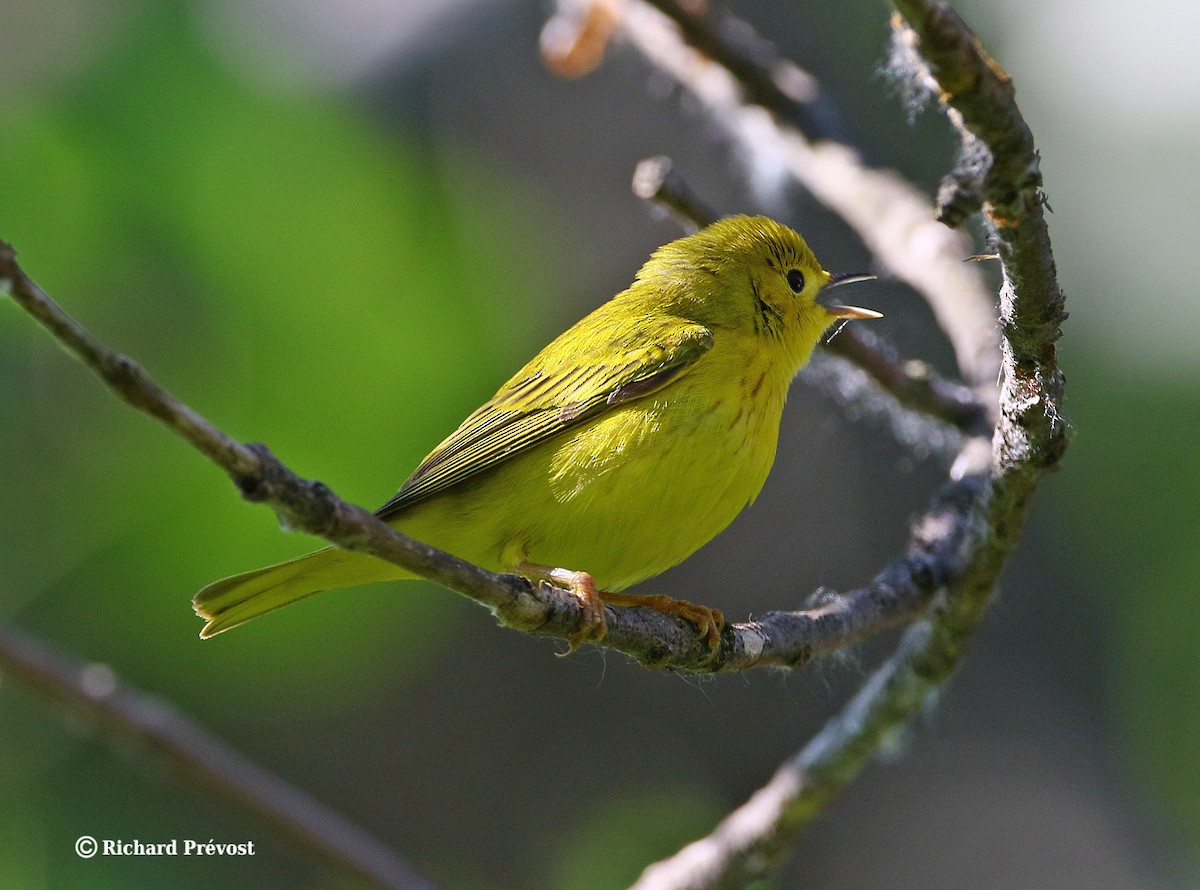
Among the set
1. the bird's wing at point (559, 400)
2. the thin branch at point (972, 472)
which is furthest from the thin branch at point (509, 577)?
the bird's wing at point (559, 400)

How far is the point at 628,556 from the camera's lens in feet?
10.8

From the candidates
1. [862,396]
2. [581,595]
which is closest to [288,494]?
[581,595]

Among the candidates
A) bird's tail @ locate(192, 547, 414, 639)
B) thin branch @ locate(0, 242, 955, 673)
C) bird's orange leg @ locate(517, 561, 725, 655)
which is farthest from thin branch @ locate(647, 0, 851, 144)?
bird's tail @ locate(192, 547, 414, 639)

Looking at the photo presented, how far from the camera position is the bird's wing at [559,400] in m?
3.38

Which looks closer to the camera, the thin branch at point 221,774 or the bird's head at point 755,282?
the thin branch at point 221,774

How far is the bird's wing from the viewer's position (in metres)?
3.38

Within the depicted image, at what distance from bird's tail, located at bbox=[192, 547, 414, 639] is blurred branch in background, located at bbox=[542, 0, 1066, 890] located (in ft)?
4.29

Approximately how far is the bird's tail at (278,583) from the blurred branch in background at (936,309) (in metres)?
1.31

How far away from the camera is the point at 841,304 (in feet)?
13.5

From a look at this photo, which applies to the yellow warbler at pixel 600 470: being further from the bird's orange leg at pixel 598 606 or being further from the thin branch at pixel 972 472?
the thin branch at pixel 972 472

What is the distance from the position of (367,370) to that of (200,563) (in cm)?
95

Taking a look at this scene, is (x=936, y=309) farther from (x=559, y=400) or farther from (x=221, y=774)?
(x=221, y=774)

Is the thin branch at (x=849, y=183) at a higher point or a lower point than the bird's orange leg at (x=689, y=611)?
higher

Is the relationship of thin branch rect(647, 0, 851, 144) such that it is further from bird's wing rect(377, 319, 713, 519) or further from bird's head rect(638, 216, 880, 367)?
bird's wing rect(377, 319, 713, 519)
